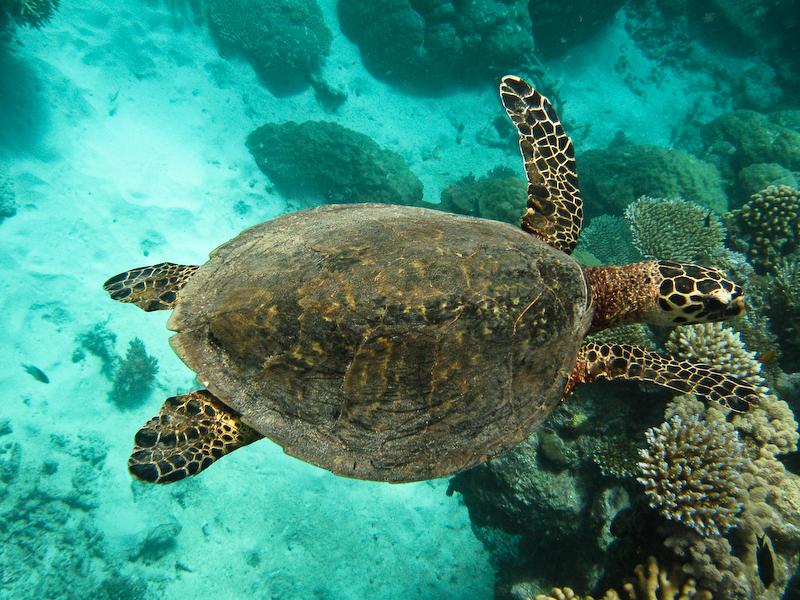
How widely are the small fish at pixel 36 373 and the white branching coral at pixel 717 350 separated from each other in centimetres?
1148

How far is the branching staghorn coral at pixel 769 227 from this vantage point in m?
5.96

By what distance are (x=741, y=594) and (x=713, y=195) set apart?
911 centimetres

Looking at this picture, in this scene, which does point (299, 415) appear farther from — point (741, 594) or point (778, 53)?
point (778, 53)

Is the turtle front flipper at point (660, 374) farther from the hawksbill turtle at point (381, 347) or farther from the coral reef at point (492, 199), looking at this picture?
the coral reef at point (492, 199)

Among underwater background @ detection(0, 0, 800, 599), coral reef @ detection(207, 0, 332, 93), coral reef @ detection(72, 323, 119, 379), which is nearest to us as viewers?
underwater background @ detection(0, 0, 800, 599)

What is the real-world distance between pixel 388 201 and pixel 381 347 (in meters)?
8.85

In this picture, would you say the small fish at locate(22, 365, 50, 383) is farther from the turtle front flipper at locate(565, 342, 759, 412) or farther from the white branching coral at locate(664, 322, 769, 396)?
the white branching coral at locate(664, 322, 769, 396)

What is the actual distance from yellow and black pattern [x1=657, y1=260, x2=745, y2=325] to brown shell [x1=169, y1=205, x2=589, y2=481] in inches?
46.7

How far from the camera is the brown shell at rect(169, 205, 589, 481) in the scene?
266 centimetres

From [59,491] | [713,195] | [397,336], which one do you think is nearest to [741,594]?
[397,336]

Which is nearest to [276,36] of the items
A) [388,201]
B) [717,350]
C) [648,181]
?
[388,201]

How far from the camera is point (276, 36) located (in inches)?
616

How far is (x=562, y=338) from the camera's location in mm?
3096

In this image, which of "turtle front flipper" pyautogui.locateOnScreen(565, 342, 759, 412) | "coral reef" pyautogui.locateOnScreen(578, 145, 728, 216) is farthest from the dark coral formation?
"turtle front flipper" pyautogui.locateOnScreen(565, 342, 759, 412)
